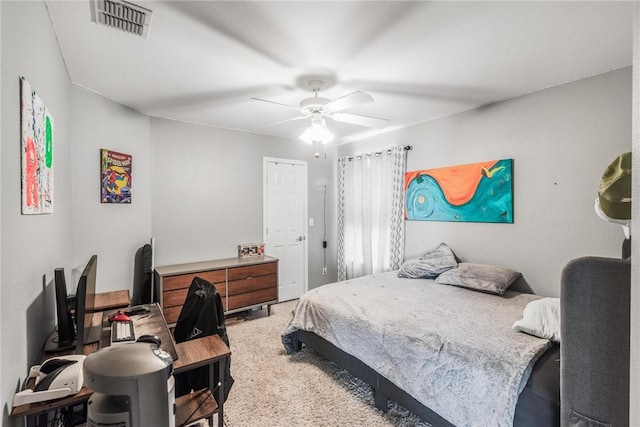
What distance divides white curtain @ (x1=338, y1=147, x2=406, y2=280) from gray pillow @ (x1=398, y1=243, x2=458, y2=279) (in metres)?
0.51

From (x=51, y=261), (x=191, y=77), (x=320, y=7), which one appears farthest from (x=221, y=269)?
(x=320, y=7)

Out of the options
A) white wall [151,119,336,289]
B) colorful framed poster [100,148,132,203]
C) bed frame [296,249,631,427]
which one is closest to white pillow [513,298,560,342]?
bed frame [296,249,631,427]

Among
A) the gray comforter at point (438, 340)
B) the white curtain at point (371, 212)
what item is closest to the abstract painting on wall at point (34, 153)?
the gray comforter at point (438, 340)

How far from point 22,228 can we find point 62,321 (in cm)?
64

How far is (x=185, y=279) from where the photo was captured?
3.28 m

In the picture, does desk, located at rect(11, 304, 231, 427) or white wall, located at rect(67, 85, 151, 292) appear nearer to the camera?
desk, located at rect(11, 304, 231, 427)

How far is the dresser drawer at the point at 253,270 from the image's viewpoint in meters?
3.60

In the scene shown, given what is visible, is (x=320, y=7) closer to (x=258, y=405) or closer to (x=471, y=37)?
(x=471, y=37)

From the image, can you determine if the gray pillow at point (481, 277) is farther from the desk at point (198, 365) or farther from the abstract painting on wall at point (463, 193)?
the desk at point (198, 365)

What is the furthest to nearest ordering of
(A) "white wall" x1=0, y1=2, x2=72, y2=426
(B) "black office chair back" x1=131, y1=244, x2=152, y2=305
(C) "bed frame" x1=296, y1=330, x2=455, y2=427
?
(B) "black office chair back" x1=131, y1=244, x2=152, y2=305 → (C) "bed frame" x1=296, y1=330, x2=455, y2=427 → (A) "white wall" x1=0, y1=2, x2=72, y2=426

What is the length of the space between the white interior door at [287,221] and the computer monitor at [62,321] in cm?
285

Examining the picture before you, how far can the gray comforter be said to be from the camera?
1.54 metres

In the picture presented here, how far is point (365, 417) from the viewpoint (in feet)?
6.57

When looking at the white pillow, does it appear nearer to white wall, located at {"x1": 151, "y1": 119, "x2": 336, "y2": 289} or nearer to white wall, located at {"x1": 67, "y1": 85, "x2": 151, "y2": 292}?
white wall, located at {"x1": 151, "y1": 119, "x2": 336, "y2": 289}
